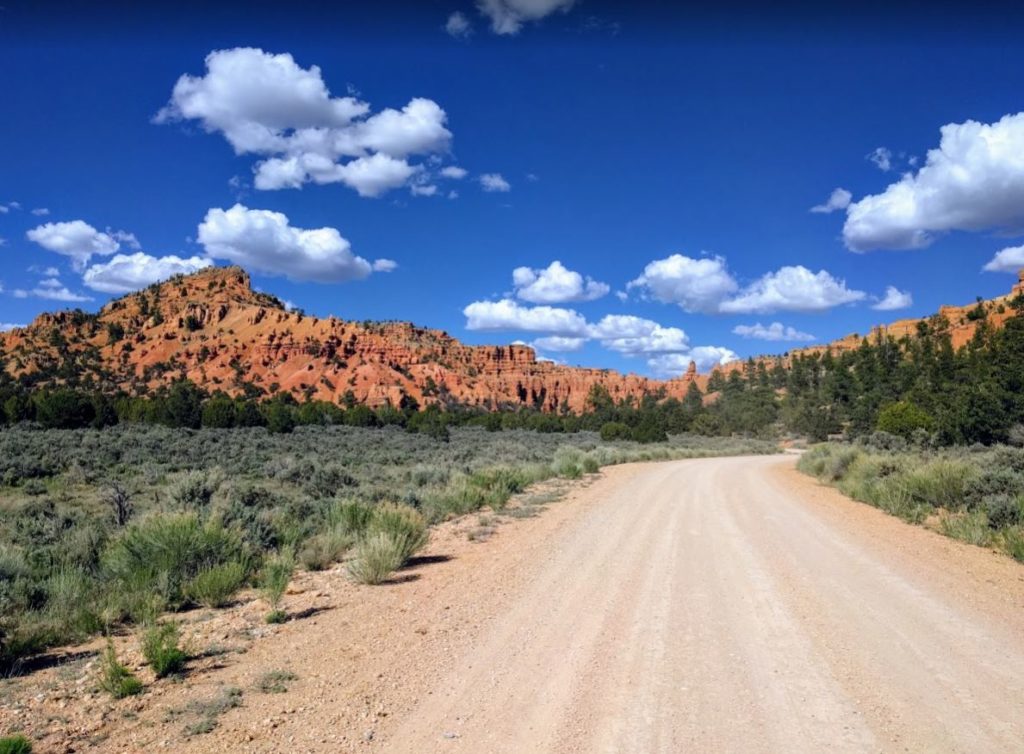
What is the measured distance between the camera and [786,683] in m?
4.91

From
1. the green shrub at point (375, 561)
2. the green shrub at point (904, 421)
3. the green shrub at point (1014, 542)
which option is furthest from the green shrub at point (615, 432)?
the green shrub at point (375, 561)

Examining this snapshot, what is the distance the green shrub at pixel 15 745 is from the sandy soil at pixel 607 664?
116 mm

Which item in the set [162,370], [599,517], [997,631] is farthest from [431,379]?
[997,631]

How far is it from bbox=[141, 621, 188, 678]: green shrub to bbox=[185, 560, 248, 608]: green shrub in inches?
67.8

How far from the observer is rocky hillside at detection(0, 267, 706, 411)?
103 metres

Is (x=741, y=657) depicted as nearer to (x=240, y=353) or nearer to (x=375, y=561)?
(x=375, y=561)

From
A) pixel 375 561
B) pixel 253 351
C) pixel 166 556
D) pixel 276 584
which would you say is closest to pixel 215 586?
pixel 276 584

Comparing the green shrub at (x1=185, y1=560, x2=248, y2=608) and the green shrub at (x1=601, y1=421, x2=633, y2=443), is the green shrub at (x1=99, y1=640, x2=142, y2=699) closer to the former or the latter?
the green shrub at (x1=185, y1=560, x2=248, y2=608)

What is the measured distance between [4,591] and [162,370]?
109101mm

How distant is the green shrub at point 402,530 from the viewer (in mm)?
9516

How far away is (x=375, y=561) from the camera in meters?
8.45

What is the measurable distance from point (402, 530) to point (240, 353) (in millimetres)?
113753

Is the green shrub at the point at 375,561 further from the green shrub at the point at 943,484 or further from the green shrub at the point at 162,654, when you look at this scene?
the green shrub at the point at 943,484

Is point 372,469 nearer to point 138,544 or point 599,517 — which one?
point 599,517
